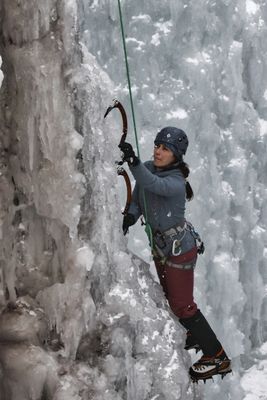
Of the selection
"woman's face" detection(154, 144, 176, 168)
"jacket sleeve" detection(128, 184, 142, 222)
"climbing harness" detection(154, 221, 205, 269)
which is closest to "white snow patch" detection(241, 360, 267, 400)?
"climbing harness" detection(154, 221, 205, 269)

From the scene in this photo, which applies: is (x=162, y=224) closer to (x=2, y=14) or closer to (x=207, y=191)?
(x=2, y=14)

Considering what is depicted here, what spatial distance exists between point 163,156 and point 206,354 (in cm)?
97

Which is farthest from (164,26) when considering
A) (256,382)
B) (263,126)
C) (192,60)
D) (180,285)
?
(180,285)

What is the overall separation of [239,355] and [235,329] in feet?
2.26

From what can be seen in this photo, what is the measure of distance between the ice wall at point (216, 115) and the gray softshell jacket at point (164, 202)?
18.3 feet

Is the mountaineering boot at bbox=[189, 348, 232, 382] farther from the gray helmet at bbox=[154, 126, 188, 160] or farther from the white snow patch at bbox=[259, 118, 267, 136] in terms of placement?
the white snow patch at bbox=[259, 118, 267, 136]

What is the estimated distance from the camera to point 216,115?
31.4 feet

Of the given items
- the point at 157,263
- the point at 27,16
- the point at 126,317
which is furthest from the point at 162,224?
the point at 27,16

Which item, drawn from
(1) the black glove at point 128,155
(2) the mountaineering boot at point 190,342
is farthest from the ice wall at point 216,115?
(1) the black glove at point 128,155

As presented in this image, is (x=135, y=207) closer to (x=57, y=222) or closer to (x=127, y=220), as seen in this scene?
(x=127, y=220)

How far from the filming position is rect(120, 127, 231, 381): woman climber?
2682 mm

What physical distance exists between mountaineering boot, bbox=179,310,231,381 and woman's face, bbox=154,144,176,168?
76cm

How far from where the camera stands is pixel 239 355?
1000cm

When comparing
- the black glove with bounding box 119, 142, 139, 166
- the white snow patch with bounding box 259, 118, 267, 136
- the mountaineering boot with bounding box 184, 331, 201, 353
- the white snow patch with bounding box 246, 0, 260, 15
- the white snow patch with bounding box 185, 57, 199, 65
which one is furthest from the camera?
the white snow patch with bounding box 259, 118, 267, 136
